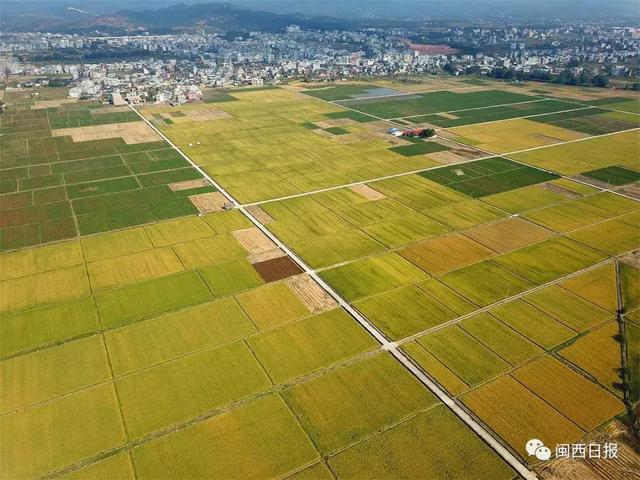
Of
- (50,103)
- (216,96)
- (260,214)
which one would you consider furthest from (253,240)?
(50,103)

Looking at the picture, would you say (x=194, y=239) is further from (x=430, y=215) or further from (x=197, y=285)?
(x=430, y=215)

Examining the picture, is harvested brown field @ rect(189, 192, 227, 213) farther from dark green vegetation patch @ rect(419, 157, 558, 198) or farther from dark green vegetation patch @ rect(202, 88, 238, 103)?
dark green vegetation patch @ rect(202, 88, 238, 103)

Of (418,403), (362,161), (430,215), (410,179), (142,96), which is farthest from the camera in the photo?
(142,96)

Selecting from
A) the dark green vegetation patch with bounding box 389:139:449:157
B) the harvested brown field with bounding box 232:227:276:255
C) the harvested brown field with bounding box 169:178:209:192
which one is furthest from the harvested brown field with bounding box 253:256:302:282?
the dark green vegetation patch with bounding box 389:139:449:157

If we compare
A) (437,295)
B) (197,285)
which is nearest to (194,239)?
(197,285)

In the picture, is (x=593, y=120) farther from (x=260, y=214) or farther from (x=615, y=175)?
(x=260, y=214)
